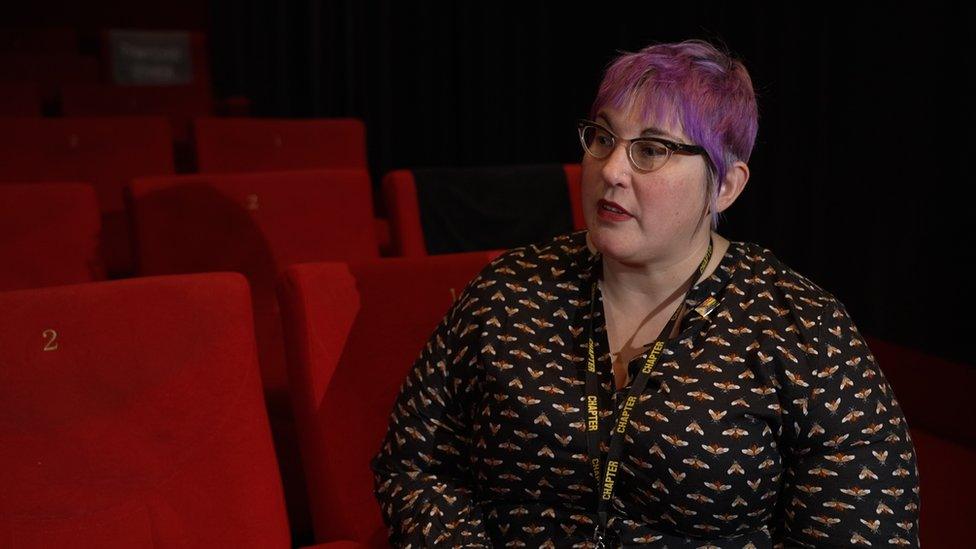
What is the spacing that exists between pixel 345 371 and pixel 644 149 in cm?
57

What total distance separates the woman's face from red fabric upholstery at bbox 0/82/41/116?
10.6ft

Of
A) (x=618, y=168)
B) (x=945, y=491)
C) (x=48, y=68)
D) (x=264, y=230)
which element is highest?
(x=48, y=68)

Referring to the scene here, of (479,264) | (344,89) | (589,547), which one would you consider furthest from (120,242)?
(344,89)

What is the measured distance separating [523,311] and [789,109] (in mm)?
1766

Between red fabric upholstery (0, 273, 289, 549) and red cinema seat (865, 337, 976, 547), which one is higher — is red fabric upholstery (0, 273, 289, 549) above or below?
above

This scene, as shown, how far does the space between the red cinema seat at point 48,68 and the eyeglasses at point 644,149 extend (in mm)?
4337

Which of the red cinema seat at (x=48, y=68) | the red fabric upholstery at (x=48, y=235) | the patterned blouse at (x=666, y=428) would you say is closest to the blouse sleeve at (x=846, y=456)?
the patterned blouse at (x=666, y=428)

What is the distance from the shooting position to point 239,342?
138 cm

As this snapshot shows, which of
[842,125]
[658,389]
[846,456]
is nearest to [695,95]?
[658,389]

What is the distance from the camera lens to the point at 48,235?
82.4 inches

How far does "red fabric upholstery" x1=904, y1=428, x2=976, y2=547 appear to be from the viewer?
159cm

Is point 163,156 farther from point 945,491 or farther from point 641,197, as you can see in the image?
point 945,491

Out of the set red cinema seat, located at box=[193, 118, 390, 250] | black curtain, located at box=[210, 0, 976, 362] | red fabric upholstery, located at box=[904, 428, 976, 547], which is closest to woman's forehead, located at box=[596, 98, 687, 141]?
black curtain, located at box=[210, 0, 976, 362]

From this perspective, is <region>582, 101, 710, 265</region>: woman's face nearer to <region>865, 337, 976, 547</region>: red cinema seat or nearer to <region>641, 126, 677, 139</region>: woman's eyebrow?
<region>641, 126, 677, 139</region>: woman's eyebrow
